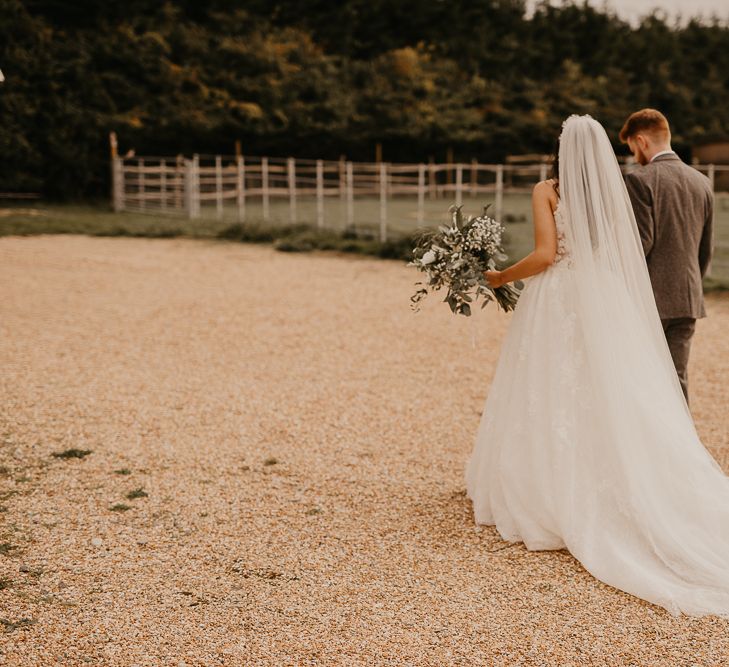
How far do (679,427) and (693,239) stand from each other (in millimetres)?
1060

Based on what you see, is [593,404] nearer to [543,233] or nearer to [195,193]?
[543,233]

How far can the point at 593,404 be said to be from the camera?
3.95 metres

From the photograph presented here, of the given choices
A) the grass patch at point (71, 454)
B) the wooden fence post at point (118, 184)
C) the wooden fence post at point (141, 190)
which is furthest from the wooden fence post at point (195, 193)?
the grass patch at point (71, 454)

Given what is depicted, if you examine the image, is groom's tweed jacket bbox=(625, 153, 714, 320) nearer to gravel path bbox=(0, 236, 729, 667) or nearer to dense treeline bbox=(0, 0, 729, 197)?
gravel path bbox=(0, 236, 729, 667)

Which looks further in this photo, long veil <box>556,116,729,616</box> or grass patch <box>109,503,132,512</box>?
grass patch <box>109,503,132,512</box>

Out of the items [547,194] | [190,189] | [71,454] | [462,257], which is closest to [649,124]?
[547,194]

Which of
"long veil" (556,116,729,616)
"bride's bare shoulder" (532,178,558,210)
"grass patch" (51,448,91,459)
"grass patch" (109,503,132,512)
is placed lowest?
"grass patch" (109,503,132,512)

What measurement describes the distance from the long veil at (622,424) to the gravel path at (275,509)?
231 millimetres

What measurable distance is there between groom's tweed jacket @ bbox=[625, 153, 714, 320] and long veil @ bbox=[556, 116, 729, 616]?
1.23 ft

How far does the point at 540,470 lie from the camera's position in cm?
397

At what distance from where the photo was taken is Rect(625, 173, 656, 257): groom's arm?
440cm

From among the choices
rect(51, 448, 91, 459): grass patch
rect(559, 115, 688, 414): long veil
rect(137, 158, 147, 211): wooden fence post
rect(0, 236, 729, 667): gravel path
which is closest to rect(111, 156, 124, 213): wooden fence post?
rect(137, 158, 147, 211): wooden fence post

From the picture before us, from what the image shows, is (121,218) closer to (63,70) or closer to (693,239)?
(63,70)

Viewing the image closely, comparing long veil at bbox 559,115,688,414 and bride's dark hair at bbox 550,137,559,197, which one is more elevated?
bride's dark hair at bbox 550,137,559,197
